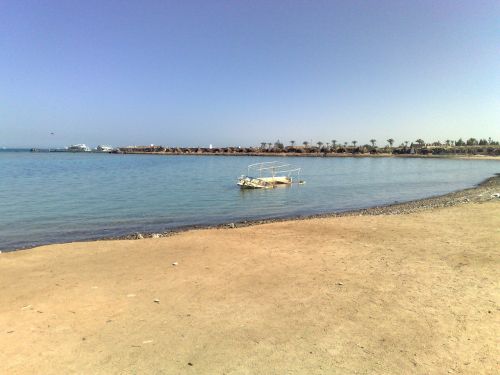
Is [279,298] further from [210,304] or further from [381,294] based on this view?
[381,294]

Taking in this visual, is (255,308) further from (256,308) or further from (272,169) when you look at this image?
(272,169)

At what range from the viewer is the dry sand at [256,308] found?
4664 millimetres

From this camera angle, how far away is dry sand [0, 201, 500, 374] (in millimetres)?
4664

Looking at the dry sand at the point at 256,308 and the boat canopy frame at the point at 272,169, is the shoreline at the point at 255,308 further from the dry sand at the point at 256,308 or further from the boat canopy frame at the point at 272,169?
the boat canopy frame at the point at 272,169

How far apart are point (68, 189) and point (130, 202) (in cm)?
965

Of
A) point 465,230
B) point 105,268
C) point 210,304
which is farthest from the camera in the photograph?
point 465,230

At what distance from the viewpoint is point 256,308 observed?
6.22m

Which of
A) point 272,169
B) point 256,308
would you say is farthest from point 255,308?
point 272,169

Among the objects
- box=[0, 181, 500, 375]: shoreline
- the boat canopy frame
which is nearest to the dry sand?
box=[0, 181, 500, 375]: shoreline

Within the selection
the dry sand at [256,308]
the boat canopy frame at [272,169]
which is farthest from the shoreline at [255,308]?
the boat canopy frame at [272,169]

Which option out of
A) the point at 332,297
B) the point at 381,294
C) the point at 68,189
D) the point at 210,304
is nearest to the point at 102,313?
the point at 210,304

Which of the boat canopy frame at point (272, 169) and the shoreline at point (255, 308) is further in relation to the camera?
the boat canopy frame at point (272, 169)

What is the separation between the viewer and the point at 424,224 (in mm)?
13305

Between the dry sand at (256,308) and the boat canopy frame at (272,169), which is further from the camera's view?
the boat canopy frame at (272,169)
